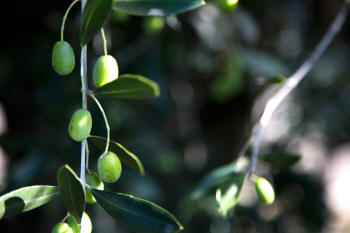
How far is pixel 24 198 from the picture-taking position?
68cm

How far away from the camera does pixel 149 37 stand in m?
1.91

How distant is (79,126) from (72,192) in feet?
0.31

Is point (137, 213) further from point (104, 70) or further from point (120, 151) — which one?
point (104, 70)

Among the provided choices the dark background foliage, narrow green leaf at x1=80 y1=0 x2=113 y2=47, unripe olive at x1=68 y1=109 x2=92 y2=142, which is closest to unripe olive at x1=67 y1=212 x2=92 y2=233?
unripe olive at x1=68 y1=109 x2=92 y2=142

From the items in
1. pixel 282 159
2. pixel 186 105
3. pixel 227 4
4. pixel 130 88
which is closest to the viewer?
pixel 130 88

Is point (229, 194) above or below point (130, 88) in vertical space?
below

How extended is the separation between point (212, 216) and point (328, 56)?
1.35 m

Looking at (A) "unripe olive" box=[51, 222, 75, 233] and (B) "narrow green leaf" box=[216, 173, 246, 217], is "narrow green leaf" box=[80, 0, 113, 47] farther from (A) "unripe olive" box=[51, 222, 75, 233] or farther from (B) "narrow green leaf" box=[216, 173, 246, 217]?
(B) "narrow green leaf" box=[216, 173, 246, 217]

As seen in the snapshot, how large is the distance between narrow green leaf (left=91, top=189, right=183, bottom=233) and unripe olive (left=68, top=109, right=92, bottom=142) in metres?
0.10

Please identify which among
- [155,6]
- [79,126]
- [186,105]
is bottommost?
[186,105]

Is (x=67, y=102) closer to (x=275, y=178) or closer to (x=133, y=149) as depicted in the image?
(x=133, y=149)

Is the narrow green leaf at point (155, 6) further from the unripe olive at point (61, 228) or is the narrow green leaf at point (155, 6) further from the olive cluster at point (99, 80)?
the unripe olive at point (61, 228)

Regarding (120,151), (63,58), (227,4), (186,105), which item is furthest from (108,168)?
(186,105)

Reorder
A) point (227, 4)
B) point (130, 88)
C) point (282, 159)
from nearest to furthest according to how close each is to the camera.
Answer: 1. point (130, 88)
2. point (227, 4)
3. point (282, 159)
